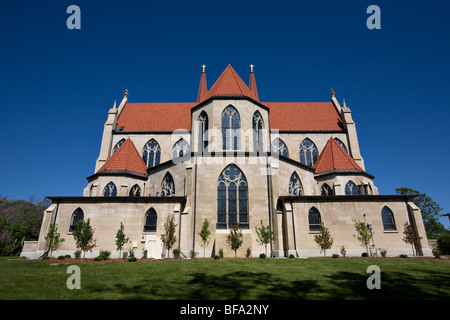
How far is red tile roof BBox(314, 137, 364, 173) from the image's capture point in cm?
2498

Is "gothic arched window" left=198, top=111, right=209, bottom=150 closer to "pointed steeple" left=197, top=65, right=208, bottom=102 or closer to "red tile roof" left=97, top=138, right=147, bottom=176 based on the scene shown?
"red tile roof" left=97, top=138, right=147, bottom=176

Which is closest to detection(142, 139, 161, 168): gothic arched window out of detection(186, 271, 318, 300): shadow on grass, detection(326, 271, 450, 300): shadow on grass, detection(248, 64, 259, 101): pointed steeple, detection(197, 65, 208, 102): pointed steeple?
detection(197, 65, 208, 102): pointed steeple

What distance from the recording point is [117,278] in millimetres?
8711

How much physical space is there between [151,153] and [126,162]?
16.2 ft

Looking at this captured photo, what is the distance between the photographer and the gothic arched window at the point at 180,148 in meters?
29.4

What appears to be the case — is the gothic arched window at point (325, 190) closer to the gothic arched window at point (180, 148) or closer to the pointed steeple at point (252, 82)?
the gothic arched window at point (180, 148)

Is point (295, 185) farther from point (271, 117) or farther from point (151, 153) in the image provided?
point (151, 153)

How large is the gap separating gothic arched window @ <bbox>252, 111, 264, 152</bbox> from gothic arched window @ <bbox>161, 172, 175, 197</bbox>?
25.7 ft

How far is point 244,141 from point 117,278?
14557 mm

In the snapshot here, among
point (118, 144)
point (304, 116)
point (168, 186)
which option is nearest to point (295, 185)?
point (168, 186)

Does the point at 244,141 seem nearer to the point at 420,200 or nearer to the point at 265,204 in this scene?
the point at 265,204

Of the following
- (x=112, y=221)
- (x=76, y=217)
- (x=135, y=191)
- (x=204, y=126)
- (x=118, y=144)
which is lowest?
(x=112, y=221)

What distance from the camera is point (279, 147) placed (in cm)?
2994
